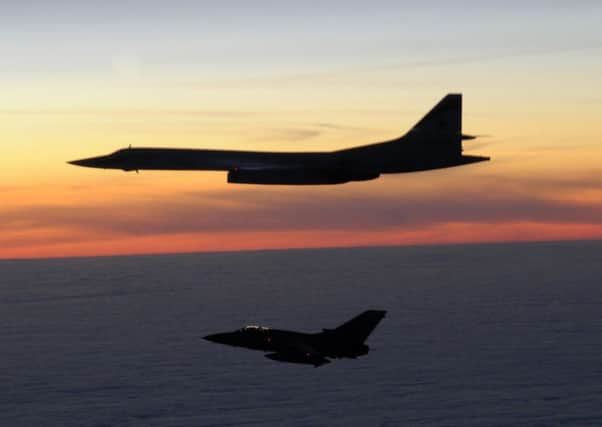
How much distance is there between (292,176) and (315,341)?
16115 millimetres

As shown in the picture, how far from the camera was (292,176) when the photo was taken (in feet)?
229

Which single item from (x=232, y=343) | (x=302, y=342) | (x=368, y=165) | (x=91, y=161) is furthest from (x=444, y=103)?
(x=91, y=161)

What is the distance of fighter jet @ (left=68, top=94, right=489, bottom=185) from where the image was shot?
69.1m

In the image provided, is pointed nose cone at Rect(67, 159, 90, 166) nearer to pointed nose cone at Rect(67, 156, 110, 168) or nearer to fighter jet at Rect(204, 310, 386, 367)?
pointed nose cone at Rect(67, 156, 110, 168)

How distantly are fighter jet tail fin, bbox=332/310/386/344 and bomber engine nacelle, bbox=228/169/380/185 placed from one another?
508 inches

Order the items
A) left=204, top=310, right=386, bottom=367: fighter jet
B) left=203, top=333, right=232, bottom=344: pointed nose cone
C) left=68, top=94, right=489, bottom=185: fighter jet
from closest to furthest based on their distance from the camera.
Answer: left=68, top=94, right=489, bottom=185: fighter jet
left=204, top=310, right=386, bottom=367: fighter jet
left=203, top=333, right=232, bottom=344: pointed nose cone

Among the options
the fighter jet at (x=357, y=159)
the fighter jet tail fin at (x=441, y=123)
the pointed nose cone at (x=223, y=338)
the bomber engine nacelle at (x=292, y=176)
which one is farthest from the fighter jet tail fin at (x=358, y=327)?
the fighter jet tail fin at (x=441, y=123)

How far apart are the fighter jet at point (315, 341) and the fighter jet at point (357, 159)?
12148mm

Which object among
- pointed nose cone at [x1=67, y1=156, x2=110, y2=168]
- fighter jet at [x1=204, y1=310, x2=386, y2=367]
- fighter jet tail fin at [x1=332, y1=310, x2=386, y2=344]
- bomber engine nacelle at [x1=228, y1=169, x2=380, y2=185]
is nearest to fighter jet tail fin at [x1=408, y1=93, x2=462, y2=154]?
bomber engine nacelle at [x1=228, y1=169, x2=380, y2=185]

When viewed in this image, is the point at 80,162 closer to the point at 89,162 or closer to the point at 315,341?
the point at 89,162

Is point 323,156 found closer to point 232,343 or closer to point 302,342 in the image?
point 302,342

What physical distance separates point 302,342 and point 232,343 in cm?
1322

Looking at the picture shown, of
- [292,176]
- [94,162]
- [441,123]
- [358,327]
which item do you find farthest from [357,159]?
[94,162]

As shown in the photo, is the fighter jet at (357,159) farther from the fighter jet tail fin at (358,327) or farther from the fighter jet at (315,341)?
the fighter jet tail fin at (358,327)
